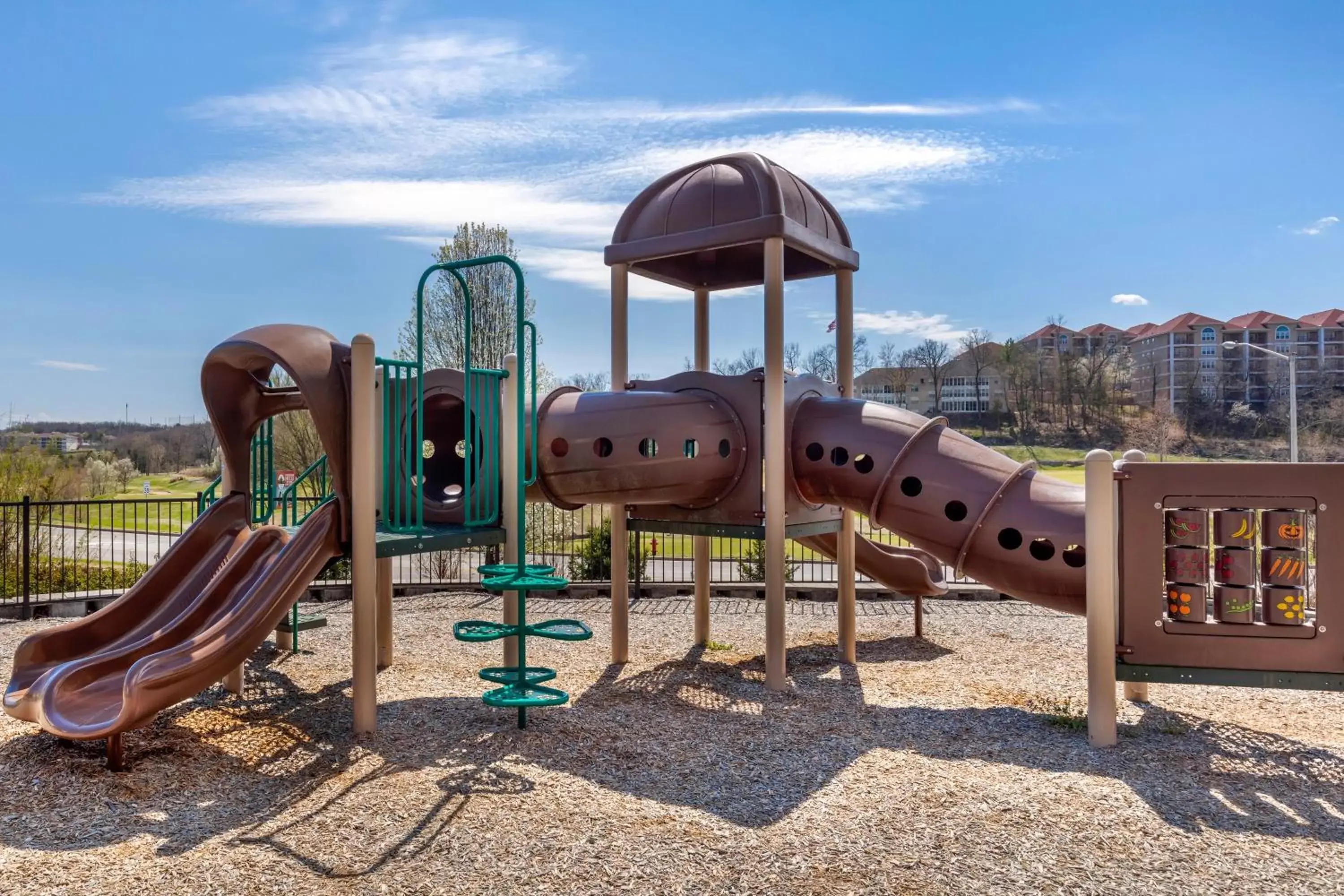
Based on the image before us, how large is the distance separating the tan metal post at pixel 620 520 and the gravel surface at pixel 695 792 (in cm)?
53

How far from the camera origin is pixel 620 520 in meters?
9.35

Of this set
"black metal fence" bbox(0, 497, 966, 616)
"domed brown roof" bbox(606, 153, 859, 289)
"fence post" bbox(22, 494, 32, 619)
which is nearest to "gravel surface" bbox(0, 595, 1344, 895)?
"black metal fence" bbox(0, 497, 966, 616)

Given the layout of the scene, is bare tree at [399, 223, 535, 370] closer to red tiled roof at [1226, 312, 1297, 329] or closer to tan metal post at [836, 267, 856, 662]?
tan metal post at [836, 267, 856, 662]

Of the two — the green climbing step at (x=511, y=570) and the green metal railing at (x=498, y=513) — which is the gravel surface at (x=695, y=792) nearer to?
the green metal railing at (x=498, y=513)

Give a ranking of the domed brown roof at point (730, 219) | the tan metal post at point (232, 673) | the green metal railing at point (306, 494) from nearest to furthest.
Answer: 1. the tan metal post at point (232, 673)
2. the domed brown roof at point (730, 219)
3. the green metal railing at point (306, 494)

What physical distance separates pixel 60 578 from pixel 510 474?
38.1 feet

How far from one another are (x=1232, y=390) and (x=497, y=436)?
275 feet

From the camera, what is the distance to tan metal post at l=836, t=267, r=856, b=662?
9523 mm

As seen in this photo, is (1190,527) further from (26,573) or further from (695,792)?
(26,573)

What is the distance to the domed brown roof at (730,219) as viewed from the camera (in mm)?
8312

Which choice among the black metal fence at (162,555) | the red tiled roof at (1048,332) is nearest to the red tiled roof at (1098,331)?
the red tiled roof at (1048,332)

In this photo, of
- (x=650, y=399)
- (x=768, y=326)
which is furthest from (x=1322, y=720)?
(x=650, y=399)

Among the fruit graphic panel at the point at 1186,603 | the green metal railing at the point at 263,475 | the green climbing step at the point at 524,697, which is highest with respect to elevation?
the green metal railing at the point at 263,475

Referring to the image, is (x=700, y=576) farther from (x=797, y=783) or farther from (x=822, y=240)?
(x=797, y=783)
